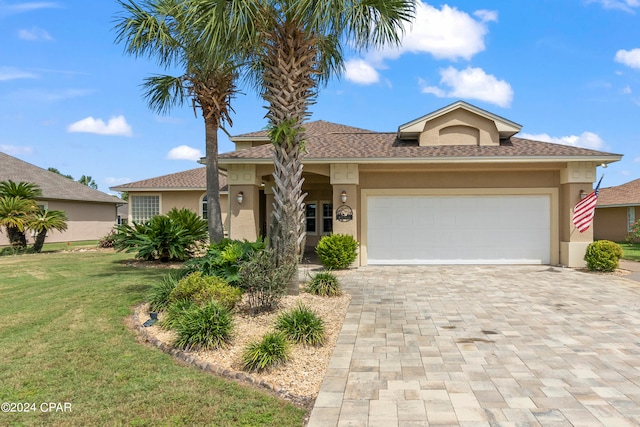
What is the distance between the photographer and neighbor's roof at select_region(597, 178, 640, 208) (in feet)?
74.9

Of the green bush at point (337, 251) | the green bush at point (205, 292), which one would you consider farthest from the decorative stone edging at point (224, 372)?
the green bush at point (337, 251)

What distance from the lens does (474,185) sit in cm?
1298

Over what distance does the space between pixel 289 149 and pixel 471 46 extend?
8.71 meters

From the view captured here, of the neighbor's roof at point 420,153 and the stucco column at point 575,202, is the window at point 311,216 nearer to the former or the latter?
the neighbor's roof at point 420,153

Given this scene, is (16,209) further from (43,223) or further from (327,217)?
(327,217)

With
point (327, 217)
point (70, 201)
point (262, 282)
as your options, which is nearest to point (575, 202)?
point (327, 217)

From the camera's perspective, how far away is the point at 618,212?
976 inches

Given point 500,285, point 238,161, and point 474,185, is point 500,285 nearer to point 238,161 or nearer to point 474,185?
point 474,185

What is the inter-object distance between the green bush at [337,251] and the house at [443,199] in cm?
65

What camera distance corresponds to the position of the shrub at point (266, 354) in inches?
175

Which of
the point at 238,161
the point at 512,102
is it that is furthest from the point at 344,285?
the point at 512,102

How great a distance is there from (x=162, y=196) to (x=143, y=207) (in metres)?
1.35

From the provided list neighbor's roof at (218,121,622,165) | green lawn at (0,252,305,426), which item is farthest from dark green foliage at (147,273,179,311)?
neighbor's roof at (218,121,622,165)

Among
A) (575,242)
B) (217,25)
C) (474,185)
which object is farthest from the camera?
(474,185)
